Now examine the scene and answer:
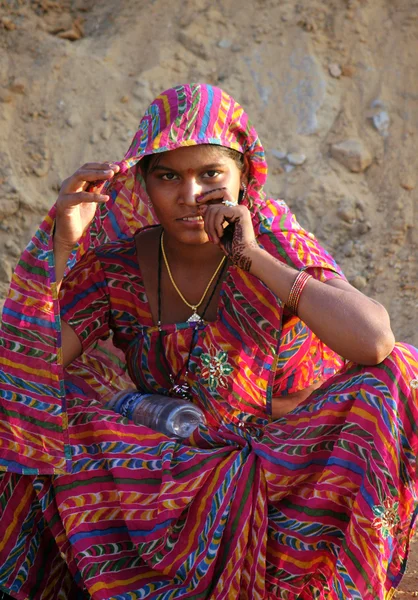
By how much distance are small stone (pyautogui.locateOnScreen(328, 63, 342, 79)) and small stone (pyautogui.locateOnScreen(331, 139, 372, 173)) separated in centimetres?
46

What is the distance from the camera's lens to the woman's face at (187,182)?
329 centimetres

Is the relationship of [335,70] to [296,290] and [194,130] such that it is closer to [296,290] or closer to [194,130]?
[194,130]

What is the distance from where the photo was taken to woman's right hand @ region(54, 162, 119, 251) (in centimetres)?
313

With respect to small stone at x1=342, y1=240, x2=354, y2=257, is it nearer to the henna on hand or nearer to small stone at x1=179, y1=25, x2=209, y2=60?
small stone at x1=179, y1=25, x2=209, y2=60

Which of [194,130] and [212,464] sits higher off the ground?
[194,130]

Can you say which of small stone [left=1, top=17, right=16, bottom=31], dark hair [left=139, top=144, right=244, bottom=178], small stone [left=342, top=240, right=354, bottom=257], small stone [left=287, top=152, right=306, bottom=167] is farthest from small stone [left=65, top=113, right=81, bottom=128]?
dark hair [left=139, top=144, right=244, bottom=178]

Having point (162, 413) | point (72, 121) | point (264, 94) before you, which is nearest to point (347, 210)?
point (264, 94)

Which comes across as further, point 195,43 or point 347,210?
point 195,43

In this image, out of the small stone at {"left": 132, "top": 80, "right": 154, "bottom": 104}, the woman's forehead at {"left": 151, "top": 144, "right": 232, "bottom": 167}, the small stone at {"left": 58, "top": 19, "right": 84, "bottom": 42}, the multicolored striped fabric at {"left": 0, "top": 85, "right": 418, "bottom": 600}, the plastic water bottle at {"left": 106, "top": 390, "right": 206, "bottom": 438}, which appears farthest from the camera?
the small stone at {"left": 58, "top": 19, "right": 84, "bottom": 42}

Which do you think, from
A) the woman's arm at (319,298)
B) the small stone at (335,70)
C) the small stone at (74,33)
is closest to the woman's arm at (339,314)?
the woman's arm at (319,298)

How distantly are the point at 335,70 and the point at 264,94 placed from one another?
487mm

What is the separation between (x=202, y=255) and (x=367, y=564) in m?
1.34

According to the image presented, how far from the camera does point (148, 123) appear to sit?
3385 millimetres

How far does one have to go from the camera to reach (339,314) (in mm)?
2961
